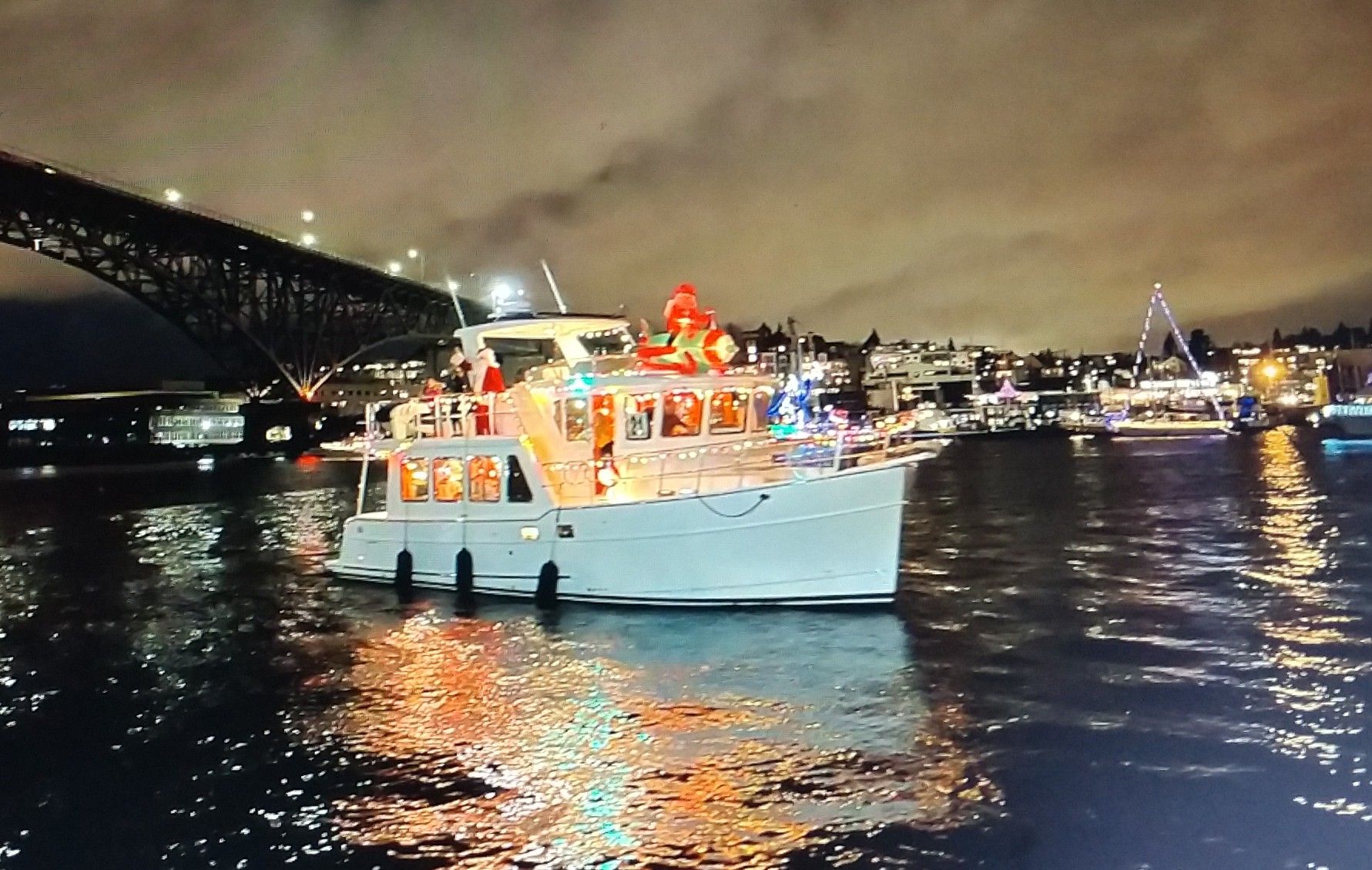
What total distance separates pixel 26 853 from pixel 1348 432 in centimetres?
9718

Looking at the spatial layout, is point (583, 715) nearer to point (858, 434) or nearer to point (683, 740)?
point (683, 740)

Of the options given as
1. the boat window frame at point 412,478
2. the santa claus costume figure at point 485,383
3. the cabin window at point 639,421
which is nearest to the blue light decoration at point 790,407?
the cabin window at point 639,421

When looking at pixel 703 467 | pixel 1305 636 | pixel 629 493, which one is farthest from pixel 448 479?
pixel 1305 636

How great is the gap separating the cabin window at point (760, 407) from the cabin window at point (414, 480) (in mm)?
6978

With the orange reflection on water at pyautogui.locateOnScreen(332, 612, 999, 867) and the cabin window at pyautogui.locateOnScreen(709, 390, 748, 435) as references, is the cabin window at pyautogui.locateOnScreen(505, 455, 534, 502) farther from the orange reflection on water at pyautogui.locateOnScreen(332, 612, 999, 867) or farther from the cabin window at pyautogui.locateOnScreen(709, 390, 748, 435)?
the orange reflection on water at pyautogui.locateOnScreen(332, 612, 999, 867)

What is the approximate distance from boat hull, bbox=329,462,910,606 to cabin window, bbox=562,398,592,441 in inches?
69.5

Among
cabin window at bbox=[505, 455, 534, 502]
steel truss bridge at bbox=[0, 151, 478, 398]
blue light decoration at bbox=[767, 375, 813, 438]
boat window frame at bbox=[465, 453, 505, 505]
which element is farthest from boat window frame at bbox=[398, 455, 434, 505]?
steel truss bridge at bbox=[0, 151, 478, 398]

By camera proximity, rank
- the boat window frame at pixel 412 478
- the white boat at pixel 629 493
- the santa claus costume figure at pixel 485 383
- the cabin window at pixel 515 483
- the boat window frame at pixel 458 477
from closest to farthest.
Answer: the white boat at pixel 629 493
the cabin window at pixel 515 483
the boat window frame at pixel 458 477
the santa claus costume figure at pixel 485 383
the boat window frame at pixel 412 478

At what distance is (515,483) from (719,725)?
884cm

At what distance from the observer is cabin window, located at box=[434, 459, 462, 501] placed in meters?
22.6

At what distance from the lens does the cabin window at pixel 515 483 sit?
2111 centimetres

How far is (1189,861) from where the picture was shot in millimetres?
9336

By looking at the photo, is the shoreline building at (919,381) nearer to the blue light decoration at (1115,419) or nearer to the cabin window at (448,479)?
the blue light decoration at (1115,419)

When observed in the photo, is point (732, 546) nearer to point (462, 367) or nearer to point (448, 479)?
point (448, 479)
